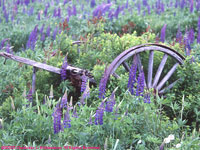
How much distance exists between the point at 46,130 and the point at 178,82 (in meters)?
2.03

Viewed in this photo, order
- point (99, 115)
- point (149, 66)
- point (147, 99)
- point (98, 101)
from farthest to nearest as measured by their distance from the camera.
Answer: point (149, 66), point (98, 101), point (147, 99), point (99, 115)

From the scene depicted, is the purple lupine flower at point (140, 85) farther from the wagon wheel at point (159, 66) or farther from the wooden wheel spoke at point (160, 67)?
the wooden wheel spoke at point (160, 67)

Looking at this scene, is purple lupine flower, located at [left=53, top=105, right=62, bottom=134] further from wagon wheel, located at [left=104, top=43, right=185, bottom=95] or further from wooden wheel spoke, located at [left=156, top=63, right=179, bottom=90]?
wooden wheel spoke, located at [left=156, top=63, right=179, bottom=90]

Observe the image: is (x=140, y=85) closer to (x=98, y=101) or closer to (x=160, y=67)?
(x=98, y=101)

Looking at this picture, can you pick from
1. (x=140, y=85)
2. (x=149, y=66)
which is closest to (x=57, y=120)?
(x=140, y=85)

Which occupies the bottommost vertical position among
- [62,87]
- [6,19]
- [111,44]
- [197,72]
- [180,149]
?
[180,149]

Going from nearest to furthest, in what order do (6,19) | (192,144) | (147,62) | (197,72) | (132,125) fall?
(192,144)
(132,125)
(197,72)
(147,62)
(6,19)

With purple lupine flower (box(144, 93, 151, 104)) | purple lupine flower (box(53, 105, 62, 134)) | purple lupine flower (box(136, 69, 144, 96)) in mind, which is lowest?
purple lupine flower (box(53, 105, 62, 134))

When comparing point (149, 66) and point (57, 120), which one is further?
point (149, 66)

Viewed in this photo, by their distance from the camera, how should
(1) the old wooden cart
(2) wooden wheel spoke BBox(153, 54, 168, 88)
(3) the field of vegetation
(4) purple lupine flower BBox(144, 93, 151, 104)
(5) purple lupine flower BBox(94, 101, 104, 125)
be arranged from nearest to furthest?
(5) purple lupine flower BBox(94, 101, 104, 125) < (3) the field of vegetation < (4) purple lupine flower BBox(144, 93, 151, 104) < (1) the old wooden cart < (2) wooden wheel spoke BBox(153, 54, 168, 88)

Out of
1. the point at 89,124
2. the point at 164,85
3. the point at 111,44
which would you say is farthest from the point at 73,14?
the point at 89,124

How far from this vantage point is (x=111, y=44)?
15.5 feet

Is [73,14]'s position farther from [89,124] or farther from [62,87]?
[89,124]

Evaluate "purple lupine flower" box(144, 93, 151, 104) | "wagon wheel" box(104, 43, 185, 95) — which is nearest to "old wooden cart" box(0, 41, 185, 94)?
"wagon wheel" box(104, 43, 185, 95)
